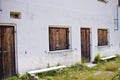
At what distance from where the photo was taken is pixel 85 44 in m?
15.8

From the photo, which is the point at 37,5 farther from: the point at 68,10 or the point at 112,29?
the point at 112,29

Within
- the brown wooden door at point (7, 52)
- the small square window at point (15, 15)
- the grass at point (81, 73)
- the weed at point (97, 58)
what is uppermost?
the small square window at point (15, 15)

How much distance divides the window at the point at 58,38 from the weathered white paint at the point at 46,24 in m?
0.28

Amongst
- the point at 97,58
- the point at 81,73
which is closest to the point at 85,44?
the point at 97,58

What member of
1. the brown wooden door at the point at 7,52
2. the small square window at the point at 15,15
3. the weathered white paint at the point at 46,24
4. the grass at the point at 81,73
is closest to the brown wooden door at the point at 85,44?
the weathered white paint at the point at 46,24

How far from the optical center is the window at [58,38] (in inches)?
506

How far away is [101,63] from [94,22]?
272 cm

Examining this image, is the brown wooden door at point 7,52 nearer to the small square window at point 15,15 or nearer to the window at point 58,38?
the small square window at point 15,15

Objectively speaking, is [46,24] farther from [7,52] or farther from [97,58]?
[97,58]

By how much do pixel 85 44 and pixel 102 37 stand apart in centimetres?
267

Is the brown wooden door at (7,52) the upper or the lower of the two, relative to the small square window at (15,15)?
lower

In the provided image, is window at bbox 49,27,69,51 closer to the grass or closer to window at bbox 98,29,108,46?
the grass

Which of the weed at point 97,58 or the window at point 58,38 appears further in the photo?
the weed at point 97,58

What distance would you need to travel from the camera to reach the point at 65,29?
14.0 meters
